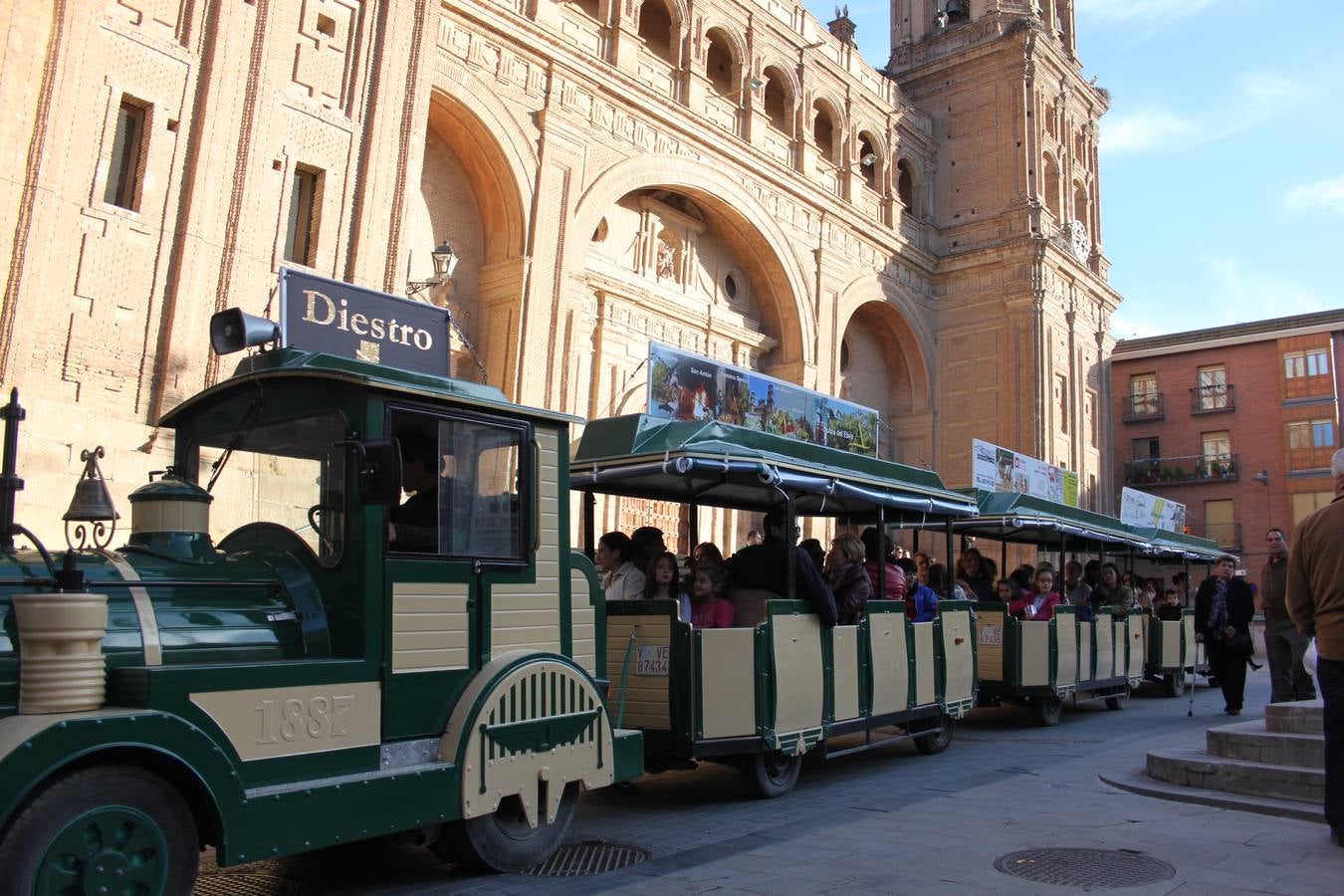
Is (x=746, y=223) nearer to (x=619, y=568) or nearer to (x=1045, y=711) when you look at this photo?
(x=1045, y=711)

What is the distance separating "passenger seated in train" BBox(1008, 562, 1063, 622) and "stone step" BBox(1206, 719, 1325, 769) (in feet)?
14.4

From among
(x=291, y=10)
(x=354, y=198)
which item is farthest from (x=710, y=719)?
(x=291, y=10)

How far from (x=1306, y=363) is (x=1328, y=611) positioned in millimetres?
37880

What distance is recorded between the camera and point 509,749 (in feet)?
17.5

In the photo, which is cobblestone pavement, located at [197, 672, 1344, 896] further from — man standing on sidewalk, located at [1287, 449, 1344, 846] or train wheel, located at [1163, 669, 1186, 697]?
train wheel, located at [1163, 669, 1186, 697]

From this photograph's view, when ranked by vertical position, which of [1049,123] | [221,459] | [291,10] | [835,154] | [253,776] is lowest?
[253,776]

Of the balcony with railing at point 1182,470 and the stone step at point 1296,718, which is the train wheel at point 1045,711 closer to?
the stone step at point 1296,718

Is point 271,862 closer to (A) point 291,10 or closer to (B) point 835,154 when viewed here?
(A) point 291,10

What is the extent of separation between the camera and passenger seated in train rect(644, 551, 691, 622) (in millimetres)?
7945

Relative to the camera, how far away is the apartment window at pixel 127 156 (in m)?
11.6

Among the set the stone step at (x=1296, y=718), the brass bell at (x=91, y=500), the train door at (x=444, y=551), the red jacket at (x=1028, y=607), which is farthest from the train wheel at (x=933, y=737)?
the brass bell at (x=91, y=500)

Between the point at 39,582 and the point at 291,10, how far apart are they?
11210mm

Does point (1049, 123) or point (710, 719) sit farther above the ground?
point (1049, 123)

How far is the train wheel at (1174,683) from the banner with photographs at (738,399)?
20.7 ft
